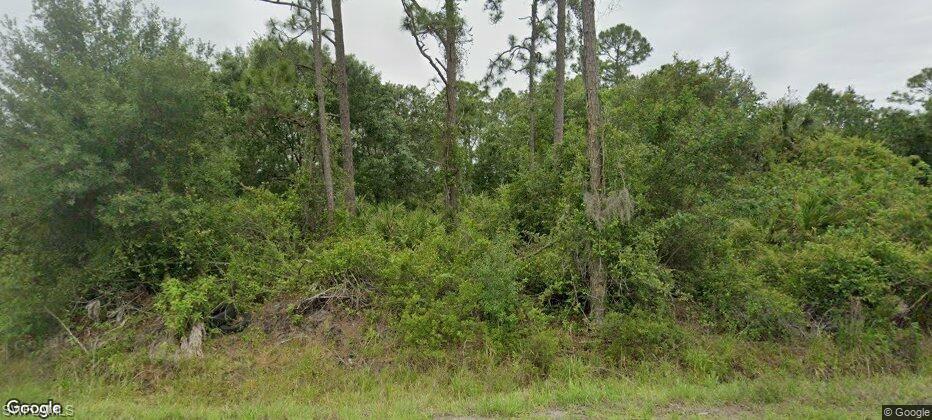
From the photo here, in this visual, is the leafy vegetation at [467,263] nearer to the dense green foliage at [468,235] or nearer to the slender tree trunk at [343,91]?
the dense green foliage at [468,235]

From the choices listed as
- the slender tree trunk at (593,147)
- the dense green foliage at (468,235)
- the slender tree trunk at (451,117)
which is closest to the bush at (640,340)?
the dense green foliage at (468,235)

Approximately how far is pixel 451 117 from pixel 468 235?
564 centimetres

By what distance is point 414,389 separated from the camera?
243 inches

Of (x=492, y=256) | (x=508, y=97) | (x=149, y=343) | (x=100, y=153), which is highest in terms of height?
(x=508, y=97)

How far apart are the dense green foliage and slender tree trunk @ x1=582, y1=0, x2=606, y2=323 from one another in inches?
9.0

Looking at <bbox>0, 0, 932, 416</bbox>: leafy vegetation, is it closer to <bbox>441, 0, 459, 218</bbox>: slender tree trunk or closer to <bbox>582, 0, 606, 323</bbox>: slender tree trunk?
<bbox>582, 0, 606, 323</bbox>: slender tree trunk

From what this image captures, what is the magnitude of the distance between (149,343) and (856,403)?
1021cm

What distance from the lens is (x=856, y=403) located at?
15.8 feet

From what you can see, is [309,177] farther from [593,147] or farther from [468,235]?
[593,147]

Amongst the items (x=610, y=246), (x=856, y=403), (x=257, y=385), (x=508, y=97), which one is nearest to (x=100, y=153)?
(x=257, y=385)

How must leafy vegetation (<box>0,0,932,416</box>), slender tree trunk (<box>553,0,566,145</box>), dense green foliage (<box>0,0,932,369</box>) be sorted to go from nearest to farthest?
leafy vegetation (<box>0,0,932,416</box>)
dense green foliage (<box>0,0,932,369</box>)
slender tree trunk (<box>553,0,566,145</box>)

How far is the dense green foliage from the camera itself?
719 centimetres

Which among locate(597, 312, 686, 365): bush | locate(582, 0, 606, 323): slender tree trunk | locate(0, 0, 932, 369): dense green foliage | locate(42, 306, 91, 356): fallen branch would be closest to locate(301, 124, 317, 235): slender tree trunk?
locate(0, 0, 932, 369): dense green foliage

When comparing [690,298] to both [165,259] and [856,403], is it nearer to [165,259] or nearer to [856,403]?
[856,403]
